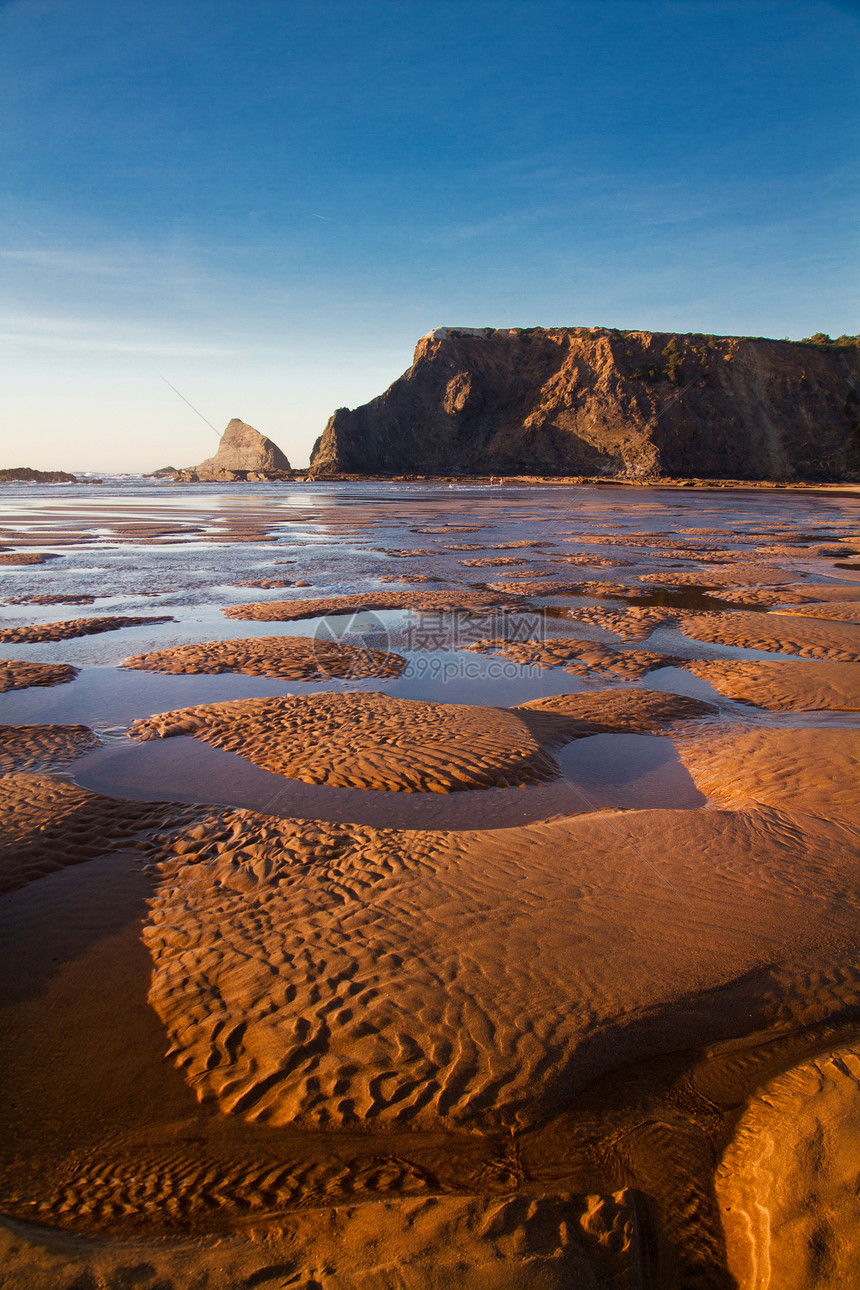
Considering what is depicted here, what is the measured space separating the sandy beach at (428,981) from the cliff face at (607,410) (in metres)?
66.6

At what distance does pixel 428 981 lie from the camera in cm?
243

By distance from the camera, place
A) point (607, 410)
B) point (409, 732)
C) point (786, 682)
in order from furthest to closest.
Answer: point (607, 410) < point (786, 682) < point (409, 732)

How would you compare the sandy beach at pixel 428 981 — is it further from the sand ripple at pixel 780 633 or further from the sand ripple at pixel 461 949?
the sand ripple at pixel 780 633

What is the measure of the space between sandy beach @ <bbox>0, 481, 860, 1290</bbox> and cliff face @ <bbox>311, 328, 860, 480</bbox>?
66.6 m

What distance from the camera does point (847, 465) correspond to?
65.2 metres

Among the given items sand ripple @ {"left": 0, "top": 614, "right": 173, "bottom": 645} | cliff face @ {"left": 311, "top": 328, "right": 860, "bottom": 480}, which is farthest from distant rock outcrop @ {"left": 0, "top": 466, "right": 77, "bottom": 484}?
sand ripple @ {"left": 0, "top": 614, "right": 173, "bottom": 645}

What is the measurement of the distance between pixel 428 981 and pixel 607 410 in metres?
74.5

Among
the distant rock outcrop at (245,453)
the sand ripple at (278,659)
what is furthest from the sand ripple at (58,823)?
the distant rock outcrop at (245,453)

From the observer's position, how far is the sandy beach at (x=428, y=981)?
1.66m

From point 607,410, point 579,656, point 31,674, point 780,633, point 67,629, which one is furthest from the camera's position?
point 607,410

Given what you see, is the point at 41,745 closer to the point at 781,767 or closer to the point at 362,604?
the point at 781,767

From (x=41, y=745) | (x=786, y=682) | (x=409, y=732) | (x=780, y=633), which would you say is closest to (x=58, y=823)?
(x=41, y=745)

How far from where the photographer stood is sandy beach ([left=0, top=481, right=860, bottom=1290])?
5.46 feet

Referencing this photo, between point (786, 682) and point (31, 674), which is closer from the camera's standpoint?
point (786, 682)
